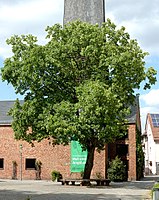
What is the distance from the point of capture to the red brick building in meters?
43.6

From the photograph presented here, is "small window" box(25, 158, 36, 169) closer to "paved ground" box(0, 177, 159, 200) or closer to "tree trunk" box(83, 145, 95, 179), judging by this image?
"tree trunk" box(83, 145, 95, 179)

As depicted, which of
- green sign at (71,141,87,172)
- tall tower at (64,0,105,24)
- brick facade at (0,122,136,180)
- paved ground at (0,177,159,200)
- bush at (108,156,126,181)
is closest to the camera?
paved ground at (0,177,159,200)

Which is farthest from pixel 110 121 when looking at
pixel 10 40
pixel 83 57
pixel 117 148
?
pixel 117 148

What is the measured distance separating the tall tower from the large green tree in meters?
18.4

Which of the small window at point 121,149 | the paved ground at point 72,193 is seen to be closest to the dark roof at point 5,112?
the small window at point 121,149

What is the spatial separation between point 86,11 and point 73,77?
20618 millimetres

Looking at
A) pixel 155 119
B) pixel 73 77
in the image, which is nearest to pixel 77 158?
pixel 73 77

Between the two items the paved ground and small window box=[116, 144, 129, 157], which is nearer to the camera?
the paved ground

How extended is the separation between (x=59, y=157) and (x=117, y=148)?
20.4 ft

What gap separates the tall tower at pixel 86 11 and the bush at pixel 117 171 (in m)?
15.7

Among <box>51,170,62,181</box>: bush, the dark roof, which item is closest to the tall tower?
the dark roof

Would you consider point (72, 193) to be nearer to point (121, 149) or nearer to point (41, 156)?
point (41, 156)

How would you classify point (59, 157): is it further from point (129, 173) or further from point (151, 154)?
point (151, 154)

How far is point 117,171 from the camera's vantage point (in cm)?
4175
